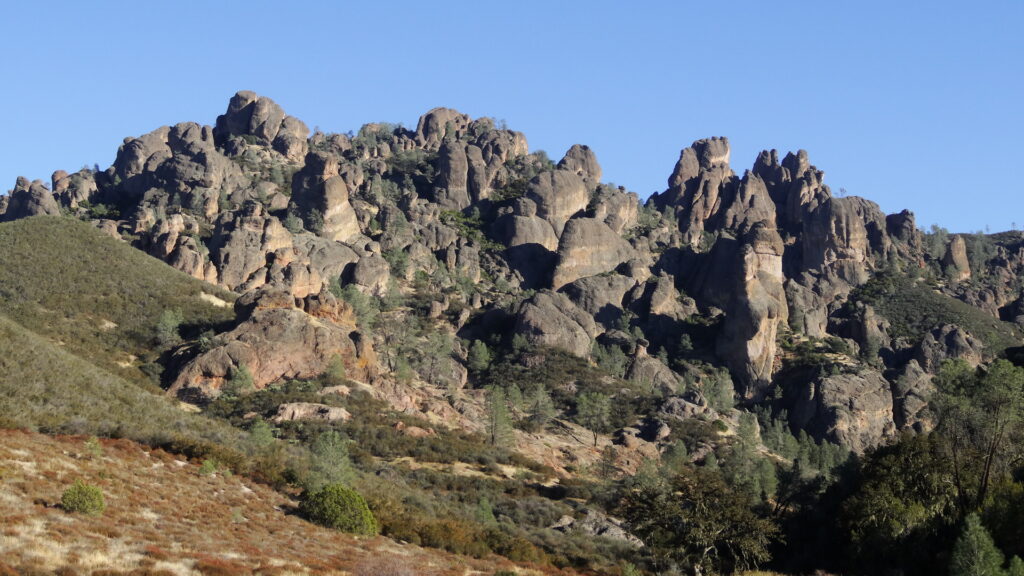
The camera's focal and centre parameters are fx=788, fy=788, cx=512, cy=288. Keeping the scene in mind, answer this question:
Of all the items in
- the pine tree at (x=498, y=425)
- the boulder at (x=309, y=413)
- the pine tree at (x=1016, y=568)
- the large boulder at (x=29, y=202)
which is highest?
the large boulder at (x=29, y=202)

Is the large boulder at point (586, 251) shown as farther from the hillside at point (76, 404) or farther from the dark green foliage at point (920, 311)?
the hillside at point (76, 404)

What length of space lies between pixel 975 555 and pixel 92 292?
91.2 meters

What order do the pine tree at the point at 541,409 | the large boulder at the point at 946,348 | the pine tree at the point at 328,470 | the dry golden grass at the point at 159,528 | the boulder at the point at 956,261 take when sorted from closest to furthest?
the dry golden grass at the point at 159,528 < the pine tree at the point at 328,470 < the pine tree at the point at 541,409 < the large boulder at the point at 946,348 < the boulder at the point at 956,261

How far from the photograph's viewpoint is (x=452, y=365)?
11838 centimetres

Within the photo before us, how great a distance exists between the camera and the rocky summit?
3344 inches

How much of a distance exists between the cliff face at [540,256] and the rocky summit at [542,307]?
501mm

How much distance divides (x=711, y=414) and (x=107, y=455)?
91.9 meters

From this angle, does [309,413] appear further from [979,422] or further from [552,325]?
[552,325]

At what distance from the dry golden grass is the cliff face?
54.1 metres

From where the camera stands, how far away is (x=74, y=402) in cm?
4456

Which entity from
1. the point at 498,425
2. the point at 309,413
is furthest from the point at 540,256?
the point at 309,413

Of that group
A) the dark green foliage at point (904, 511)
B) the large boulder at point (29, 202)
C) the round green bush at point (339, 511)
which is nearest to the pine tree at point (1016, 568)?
the dark green foliage at point (904, 511)

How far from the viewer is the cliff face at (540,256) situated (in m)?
125

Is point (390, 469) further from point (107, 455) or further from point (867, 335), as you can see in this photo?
point (867, 335)
